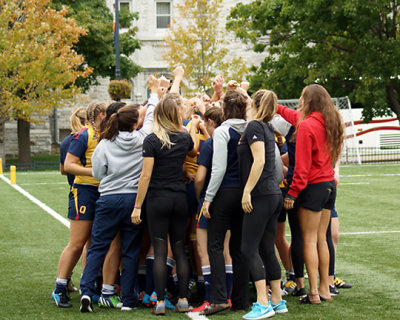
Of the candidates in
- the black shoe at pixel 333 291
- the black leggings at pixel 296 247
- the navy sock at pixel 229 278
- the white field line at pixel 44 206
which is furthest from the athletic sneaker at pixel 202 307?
the white field line at pixel 44 206

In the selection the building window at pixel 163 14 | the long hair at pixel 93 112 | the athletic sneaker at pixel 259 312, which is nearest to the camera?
the athletic sneaker at pixel 259 312

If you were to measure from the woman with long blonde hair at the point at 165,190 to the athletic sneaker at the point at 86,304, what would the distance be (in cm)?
64

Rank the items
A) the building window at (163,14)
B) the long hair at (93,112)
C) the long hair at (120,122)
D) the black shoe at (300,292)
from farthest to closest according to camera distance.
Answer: the building window at (163,14) → the black shoe at (300,292) → the long hair at (93,112) → the long hair at (120,122)

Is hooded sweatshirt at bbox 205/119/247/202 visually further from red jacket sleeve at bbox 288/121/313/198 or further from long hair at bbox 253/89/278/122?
red jacket sleeve at bbox 288/121/313/198

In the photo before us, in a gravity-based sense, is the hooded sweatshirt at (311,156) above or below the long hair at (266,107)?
below

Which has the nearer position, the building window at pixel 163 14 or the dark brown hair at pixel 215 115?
the dark brown hair at pixel 215 115

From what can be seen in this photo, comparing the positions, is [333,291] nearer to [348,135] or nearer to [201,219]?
[201,219]

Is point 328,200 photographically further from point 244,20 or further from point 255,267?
point 244,20

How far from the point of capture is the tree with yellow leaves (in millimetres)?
27094

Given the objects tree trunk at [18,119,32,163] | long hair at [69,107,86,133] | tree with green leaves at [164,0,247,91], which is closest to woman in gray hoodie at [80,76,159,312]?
long hair at [69,107,86,133]

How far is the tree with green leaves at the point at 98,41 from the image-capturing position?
105 ft

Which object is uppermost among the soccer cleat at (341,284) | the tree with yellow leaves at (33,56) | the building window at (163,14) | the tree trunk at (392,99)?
the building window at (163,14)

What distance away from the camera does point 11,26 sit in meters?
29.5

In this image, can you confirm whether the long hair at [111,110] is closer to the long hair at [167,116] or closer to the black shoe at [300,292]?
the long hair at [167,116]
